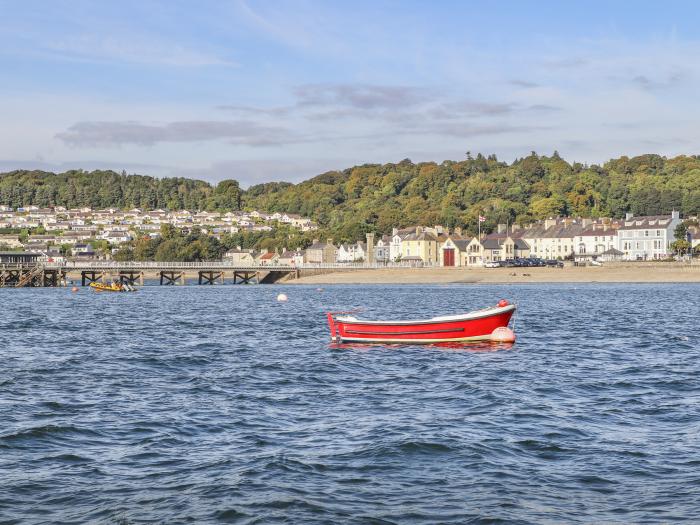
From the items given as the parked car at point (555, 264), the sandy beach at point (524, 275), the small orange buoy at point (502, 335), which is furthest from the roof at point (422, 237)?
the small orange buoy at point (502, 335)

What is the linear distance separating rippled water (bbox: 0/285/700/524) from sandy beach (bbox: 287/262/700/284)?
8554cm

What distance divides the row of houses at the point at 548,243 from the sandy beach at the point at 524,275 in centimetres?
2083

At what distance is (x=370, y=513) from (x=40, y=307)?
65878 mm

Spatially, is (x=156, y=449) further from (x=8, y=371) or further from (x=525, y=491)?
(x=8, y=371)

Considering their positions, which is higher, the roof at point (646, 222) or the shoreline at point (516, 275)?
the roof at point (646, 222)

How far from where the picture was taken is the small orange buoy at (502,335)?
40.6m

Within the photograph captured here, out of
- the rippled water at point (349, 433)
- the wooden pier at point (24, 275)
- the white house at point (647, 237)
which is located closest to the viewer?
the rippled water at point (349, 433)

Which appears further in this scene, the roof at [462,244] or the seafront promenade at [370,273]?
the roof at [462,244]

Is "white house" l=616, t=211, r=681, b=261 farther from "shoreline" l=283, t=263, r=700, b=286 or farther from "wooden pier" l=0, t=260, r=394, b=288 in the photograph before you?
"wooden pier" l=0, t=260, r=394, b=288

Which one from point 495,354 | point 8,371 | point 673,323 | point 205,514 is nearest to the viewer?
point 205,514

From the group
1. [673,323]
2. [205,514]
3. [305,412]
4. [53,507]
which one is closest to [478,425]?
[305,412]

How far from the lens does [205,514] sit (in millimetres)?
15336

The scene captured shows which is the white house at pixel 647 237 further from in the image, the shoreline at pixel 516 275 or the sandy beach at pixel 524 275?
the shoreline at pixel 516 275

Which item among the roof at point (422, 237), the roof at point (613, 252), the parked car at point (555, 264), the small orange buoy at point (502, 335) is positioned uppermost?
the roof at point (422, 237)
